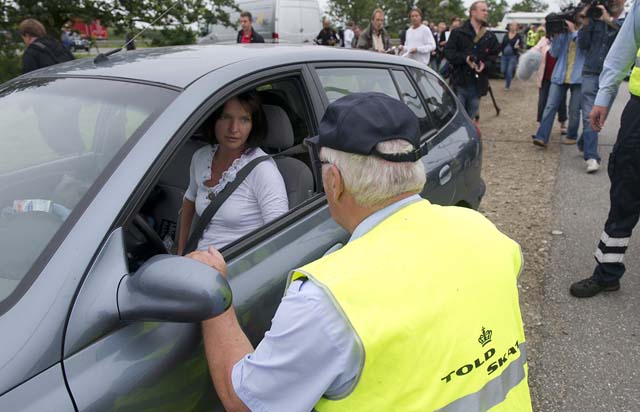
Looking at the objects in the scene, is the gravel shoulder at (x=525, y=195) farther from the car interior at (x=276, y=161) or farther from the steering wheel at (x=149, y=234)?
the steering wheel at (x=149, y=234)

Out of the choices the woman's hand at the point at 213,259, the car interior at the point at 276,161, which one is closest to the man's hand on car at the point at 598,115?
the car interior at the point at 276,161

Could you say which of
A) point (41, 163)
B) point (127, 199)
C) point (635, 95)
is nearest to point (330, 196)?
point (127, 199)

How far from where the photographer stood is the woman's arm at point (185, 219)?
2291 mm

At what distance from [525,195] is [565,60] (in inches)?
89.4

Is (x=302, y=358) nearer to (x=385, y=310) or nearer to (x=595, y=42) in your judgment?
(x=385, y=310)

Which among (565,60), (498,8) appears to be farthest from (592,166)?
(498,8)

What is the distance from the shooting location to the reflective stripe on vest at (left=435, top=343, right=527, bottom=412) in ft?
3.50

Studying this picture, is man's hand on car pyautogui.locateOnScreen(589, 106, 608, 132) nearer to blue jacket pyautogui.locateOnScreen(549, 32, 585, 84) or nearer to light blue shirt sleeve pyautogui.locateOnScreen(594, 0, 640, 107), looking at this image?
light blue shirt sleeve pyautogui.locateOnScreen(594, 0, 640, 107)

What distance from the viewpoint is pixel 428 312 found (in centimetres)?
101

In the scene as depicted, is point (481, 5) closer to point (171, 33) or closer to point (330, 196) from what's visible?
point (171, 33)

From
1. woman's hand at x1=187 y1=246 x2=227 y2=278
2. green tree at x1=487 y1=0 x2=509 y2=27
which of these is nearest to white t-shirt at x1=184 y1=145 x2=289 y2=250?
woman's hand at x1=187 y1=246 x2=227 y2=278

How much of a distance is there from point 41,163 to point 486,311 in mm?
1435

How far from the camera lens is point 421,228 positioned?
1127 millimetres

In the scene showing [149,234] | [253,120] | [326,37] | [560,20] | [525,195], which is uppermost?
[560,20]
